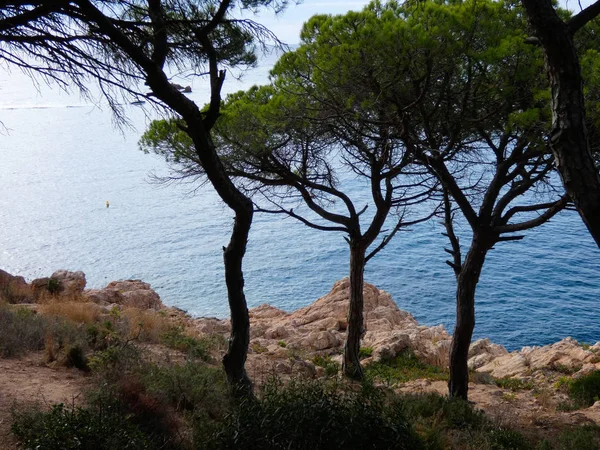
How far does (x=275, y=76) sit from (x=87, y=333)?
17.2 feet

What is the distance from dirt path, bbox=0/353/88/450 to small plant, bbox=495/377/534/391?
835 centimetres

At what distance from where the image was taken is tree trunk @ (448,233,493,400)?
9234 millimetres

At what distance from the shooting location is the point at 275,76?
10.6 m

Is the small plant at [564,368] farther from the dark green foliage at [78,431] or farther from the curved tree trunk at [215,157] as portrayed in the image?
the dark green foliage at [78,431]

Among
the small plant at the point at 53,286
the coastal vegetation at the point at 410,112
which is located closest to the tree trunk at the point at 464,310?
the coastal vegetation at the point at 410,112

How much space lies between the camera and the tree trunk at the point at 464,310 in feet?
30.3

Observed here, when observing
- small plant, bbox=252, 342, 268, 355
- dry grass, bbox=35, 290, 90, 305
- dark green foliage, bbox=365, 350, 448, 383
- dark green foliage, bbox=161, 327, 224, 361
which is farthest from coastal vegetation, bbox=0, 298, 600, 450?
dry grass, bbox=35, 290, 90, 305

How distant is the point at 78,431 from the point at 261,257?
84.6 ft

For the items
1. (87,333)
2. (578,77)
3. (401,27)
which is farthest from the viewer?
(87,333)

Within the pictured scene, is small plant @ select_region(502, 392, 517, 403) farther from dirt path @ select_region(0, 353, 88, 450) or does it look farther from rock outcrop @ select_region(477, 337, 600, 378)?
dirt path @ select_region(0, 353, 88, 450)

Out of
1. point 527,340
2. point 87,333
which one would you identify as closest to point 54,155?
point 527,340

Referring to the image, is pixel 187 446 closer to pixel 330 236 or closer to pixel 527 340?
pixel 527 340

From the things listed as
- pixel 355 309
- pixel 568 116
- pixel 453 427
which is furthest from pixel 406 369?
pixel 568 116

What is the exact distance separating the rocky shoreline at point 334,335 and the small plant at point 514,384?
1.65 ft
